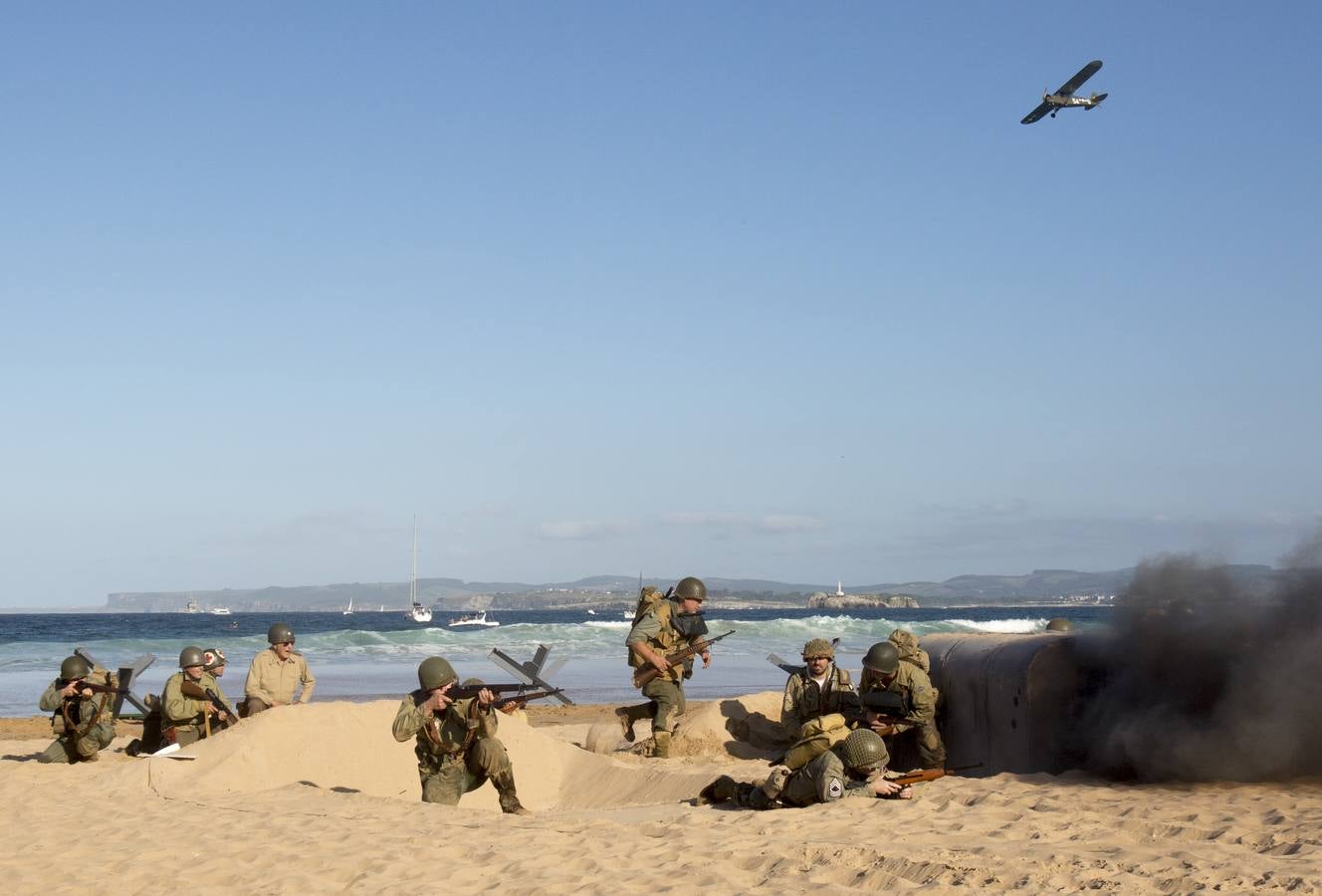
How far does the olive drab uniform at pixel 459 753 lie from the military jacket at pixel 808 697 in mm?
1988

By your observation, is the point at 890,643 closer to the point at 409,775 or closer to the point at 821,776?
the point at 821,776

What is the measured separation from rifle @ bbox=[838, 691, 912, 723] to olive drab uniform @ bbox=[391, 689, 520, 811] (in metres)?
2.33

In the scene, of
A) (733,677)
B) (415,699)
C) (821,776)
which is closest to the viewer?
(821,776)

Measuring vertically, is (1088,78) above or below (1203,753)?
above

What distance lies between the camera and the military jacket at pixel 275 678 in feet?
43.7

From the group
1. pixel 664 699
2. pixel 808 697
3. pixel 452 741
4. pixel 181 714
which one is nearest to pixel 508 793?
pixel 452 741

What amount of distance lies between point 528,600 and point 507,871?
186m

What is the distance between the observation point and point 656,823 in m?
8.06

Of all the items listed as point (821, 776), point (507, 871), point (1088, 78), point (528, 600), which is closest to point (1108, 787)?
point (821, 776)

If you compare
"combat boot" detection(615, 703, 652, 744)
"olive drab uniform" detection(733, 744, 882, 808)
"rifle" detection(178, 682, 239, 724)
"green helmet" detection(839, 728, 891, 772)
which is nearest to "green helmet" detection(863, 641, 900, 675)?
"green helmet" detection(839, 728, 891, 772)

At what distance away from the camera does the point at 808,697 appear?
9523mm

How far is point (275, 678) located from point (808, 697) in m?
6.17

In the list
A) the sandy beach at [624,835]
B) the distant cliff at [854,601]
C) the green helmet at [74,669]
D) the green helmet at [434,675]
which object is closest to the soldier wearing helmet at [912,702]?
the sandy beach at [624,835]

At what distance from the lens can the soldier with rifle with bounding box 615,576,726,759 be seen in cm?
1187
